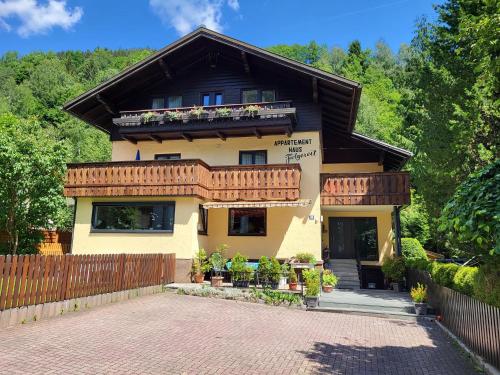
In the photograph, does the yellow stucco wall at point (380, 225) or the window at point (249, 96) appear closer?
the window at point (249, 96)

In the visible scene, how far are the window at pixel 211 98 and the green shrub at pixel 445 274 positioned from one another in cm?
1337

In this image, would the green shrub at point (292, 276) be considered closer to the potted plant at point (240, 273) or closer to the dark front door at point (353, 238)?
the potted plant at point (240, 273)

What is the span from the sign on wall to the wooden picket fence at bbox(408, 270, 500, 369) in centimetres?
883

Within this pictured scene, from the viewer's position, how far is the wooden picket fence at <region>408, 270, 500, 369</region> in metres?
6.93

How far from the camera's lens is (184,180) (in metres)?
17.6

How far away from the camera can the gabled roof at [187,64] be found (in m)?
18.8

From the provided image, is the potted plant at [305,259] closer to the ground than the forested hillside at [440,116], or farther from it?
closer to the ground

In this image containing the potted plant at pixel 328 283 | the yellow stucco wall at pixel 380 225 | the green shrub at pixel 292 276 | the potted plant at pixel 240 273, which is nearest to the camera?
the green shrub at pixel 292 276

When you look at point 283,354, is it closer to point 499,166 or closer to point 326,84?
point 499,166

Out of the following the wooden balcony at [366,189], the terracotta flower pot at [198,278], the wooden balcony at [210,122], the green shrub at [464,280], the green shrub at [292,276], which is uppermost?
the wooden balcony at [210,122]

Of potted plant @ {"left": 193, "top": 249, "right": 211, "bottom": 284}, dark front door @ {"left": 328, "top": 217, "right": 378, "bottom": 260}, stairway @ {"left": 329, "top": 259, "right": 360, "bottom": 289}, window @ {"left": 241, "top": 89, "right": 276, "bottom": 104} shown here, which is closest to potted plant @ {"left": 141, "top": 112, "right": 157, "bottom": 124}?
window @ {"left": 241, "top": 89, "right": 276, "bottom": 104}

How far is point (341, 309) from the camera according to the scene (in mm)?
13555

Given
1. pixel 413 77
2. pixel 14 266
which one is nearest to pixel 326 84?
pixel 413 77

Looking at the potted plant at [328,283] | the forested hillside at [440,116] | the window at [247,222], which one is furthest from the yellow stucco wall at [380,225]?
the potted plant at [328,283]
